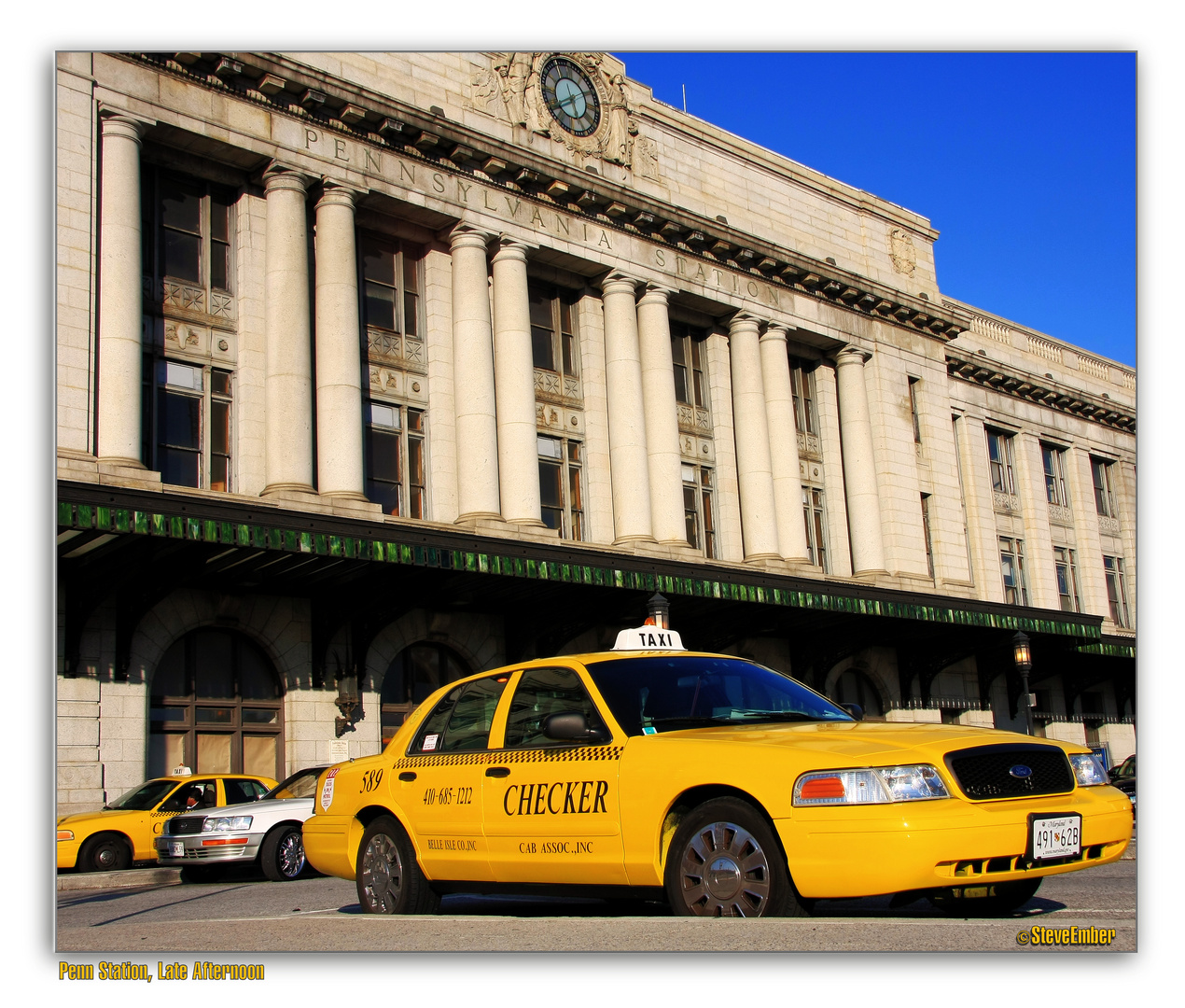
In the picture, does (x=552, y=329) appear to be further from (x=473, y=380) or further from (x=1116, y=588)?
(x=1116, y=588)

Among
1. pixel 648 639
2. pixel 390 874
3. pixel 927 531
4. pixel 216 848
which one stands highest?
pixel 927 531

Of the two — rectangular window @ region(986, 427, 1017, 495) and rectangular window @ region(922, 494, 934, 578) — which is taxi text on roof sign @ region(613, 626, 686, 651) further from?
rectangular window @ region(986, 427, 1017, 495)

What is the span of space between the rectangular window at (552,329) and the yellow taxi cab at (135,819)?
43.8 feet

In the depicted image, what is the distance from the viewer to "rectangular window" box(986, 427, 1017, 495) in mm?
40594

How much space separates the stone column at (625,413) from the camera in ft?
92.3

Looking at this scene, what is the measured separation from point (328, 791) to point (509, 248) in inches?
771

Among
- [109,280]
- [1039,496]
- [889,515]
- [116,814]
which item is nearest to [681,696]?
[116,814]

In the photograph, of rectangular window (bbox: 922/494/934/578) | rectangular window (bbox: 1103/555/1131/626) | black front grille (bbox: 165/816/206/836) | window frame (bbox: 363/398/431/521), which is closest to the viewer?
black front grille (bbox: 165/816/206/836)

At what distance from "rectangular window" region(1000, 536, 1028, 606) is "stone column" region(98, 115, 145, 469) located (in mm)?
26858

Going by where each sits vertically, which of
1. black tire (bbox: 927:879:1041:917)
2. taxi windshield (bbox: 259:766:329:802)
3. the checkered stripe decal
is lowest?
black tire (bbox: 927:879:1041:917)

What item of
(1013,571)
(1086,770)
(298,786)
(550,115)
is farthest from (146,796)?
(1013,571)

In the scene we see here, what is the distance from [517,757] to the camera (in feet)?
25.4

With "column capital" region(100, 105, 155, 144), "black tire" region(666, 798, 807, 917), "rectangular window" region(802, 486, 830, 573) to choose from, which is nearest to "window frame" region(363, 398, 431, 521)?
"column capital" region(100, 105, 155, 144)

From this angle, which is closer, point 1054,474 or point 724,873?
point 724,873
